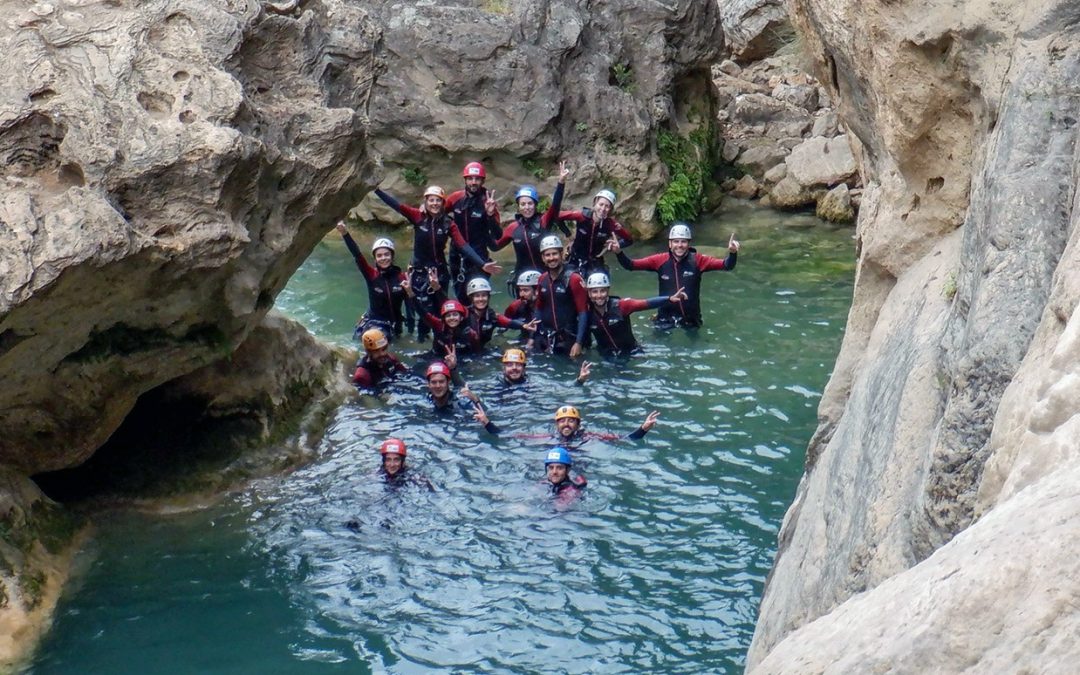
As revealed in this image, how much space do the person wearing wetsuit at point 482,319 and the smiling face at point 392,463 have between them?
12.6ft

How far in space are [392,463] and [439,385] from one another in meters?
1.89

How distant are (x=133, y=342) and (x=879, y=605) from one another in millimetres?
8120

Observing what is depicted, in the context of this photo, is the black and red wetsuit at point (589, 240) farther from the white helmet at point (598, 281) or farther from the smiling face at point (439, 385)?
the smiling face at point (439, 385)

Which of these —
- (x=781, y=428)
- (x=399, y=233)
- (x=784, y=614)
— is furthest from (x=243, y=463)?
(x=399, y=233)

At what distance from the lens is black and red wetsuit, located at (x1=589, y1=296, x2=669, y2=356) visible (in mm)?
14656

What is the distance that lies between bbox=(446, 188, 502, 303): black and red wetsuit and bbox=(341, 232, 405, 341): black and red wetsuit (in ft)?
5.00

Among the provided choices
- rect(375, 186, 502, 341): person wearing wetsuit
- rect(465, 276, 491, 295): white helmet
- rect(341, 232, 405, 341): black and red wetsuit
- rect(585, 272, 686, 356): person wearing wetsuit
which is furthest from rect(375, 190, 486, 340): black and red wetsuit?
rect(585, 272, 686, 356): person wearing wetsuit

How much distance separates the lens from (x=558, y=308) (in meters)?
15.1

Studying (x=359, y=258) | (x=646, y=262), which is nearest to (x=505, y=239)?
(x=646, y=262)

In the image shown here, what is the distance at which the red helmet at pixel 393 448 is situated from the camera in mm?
11359

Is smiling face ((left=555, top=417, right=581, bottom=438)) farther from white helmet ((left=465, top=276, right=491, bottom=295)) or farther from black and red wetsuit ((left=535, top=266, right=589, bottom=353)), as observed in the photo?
white helmet ((left=465, top=276, right=491, bottom=295))

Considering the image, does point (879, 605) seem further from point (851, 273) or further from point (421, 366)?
point (851, 273)

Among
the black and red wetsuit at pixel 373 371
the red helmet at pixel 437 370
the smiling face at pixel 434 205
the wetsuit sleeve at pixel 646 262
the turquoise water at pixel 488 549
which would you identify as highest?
the smiling face at pixel 434 205

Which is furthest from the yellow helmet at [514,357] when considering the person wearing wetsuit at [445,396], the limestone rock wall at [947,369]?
the limestone rock wall at [947,369]
